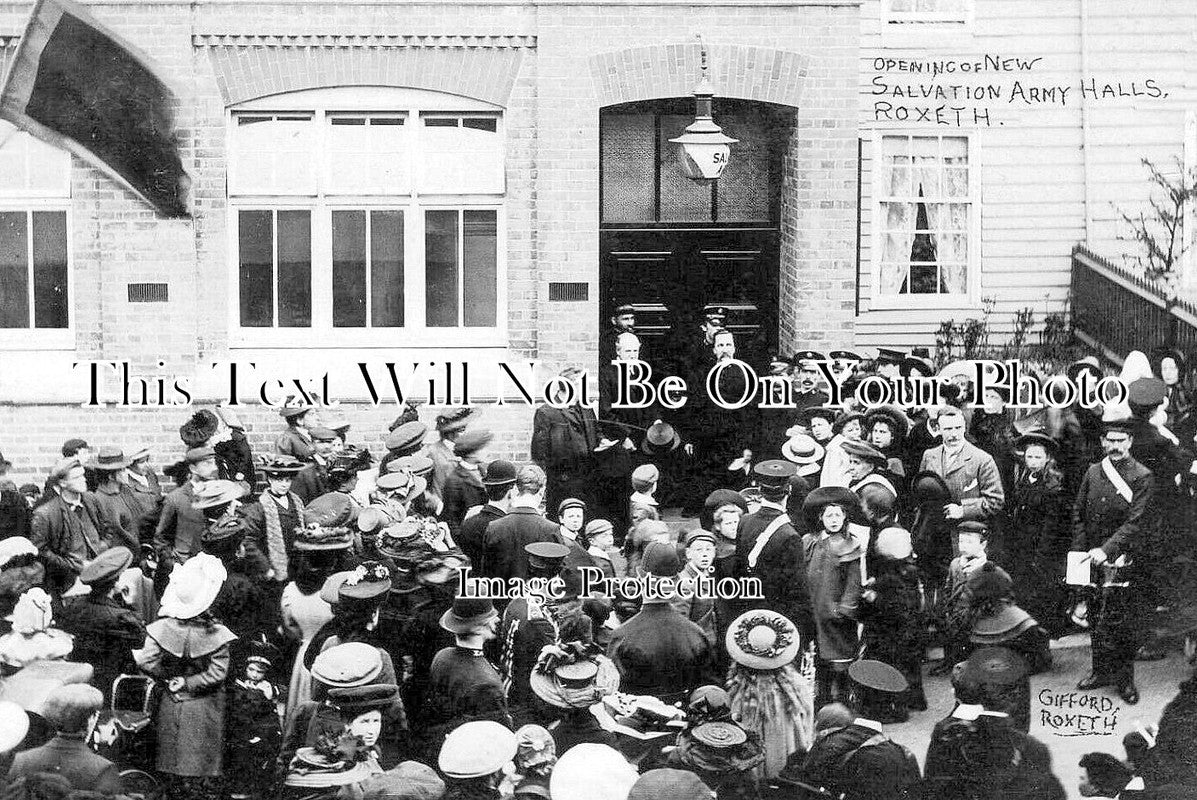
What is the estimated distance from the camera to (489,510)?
8844mm

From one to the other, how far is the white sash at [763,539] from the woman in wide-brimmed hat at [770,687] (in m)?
0.27

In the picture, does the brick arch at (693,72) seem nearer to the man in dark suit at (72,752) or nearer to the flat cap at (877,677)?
the flat cap at (877,677)

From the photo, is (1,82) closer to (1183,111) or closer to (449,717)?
(449,717)

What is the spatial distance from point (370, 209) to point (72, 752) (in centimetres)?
323

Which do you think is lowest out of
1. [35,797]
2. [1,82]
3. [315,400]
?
[35,797]

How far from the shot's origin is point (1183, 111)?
29.9 ft

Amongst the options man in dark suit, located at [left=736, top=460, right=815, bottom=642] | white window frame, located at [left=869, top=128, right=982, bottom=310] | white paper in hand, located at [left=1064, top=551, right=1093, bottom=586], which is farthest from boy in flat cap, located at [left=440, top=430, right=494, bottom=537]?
white paper in hand, located at [left=1064, top=551, right=1093, bottom=586]

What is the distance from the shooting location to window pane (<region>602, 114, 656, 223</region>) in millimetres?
9398

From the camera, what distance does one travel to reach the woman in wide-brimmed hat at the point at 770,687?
829cm

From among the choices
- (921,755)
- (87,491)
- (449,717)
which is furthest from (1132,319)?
(87,491)

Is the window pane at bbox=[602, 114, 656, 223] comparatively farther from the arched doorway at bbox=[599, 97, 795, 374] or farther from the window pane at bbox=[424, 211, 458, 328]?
the window pane at bbox=[424, 211, 458, 328]

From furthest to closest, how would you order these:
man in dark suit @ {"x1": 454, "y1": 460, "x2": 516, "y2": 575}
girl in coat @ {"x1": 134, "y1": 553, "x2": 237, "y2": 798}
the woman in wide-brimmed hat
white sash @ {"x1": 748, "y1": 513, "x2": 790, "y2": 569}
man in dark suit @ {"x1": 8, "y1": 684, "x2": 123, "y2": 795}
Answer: man in dark suit @ {"x1": 454, "y1": 460, "x2": 516, "y2": 575} → white sash @ {"x1": 748, "y1": 513, "x2": 790, "y2": 569} → the woman in wide-brimmed hat → girl in coat @ {"x1": 134, "y1": 553, "x2": 237, "y2": 798} → man in dark suit @ {"x1": 8, "y1": 684, "x2": 123, "y2": 795}

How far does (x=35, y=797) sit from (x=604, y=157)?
4516 mm

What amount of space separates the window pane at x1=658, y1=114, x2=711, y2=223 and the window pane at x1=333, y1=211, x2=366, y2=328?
5.70 feet
